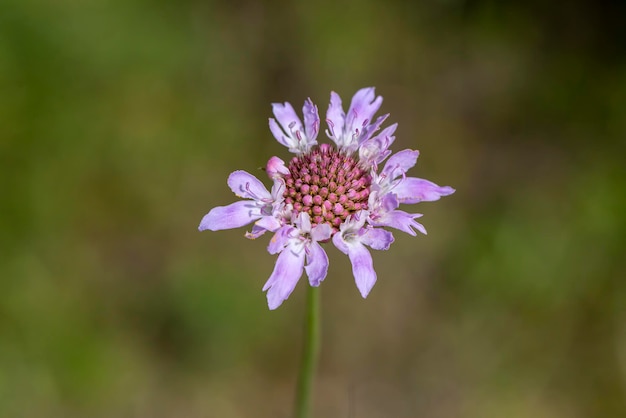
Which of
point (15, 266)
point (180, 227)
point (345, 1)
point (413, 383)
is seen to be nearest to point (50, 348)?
point (15, 266)

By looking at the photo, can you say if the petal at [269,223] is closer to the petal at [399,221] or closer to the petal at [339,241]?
the petal at [339,241]

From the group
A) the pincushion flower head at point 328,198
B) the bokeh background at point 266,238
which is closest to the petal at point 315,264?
the pincushion flower head at point 328,198

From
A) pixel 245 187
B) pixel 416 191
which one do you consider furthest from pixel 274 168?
pixel 416 191

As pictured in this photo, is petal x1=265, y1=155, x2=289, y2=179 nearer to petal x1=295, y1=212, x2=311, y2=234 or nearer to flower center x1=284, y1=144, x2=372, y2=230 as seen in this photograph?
flower center x1=284, y1=144, x2=372, y2=230

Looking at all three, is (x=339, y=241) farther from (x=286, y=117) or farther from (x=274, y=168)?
(x=286, y=117)

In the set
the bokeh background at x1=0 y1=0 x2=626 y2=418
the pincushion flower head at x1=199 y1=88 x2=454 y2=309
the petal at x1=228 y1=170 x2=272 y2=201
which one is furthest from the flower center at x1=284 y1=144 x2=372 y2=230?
the bokeh background at x1=0 y1=0 x2=626 y2=418

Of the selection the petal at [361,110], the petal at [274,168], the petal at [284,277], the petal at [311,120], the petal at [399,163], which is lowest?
the petal at [284,277]

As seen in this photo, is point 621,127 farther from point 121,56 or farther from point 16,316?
point 16,316
